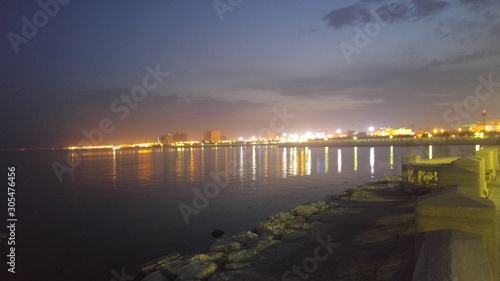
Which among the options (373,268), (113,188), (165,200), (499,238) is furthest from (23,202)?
(499,238)

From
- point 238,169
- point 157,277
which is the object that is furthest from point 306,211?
point 238,169

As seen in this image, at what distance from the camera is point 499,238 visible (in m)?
7.71

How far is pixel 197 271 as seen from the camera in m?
10.6

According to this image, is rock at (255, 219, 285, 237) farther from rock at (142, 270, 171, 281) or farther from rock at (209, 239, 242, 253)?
rock at (142, 270, 171, 281)

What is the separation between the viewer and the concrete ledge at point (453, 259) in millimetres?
3342

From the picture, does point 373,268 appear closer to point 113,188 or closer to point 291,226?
point 291,226

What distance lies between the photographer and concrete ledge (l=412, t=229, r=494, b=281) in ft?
11.0

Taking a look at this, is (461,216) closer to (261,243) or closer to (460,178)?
(460,178)

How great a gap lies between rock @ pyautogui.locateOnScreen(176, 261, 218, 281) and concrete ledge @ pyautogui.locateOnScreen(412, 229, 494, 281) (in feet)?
25.7

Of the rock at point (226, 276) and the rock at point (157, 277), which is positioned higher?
the rock at point (226, 276)

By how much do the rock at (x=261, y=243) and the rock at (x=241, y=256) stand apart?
0.39 metres

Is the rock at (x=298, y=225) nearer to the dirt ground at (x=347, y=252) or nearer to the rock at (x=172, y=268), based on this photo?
the dirt ground at (x=347, y=252)

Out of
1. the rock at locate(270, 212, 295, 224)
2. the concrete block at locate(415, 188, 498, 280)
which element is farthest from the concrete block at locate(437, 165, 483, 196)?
the rock at locate(270, 212, 295, 224)

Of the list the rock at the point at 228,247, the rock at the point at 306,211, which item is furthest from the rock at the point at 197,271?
the rock at the point at 306,211
